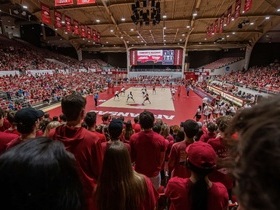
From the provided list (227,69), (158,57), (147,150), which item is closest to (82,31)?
(158,57)

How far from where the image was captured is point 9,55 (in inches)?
1048

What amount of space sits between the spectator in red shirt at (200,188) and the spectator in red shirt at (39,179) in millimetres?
1231

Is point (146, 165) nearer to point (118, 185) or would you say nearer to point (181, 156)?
point (181, 156)

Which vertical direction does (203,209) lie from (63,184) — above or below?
below

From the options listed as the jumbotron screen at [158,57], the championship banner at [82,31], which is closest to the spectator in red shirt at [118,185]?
the championship banner at [82,31]

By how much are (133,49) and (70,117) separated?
137ft

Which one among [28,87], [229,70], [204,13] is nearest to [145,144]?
[28,87]

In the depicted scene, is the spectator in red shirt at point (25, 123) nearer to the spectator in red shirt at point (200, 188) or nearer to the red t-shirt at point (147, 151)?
the red t-shirt at point (147, 151)

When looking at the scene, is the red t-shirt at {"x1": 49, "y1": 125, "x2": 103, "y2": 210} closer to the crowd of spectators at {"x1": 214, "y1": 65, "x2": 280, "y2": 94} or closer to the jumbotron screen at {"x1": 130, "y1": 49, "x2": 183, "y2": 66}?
the crowd of spectators at {"x1": 214, "y1": 65, "x2": 280, "y2": 94}

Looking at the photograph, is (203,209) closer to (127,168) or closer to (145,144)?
(127,168)

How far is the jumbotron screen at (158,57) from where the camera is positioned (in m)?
40.3

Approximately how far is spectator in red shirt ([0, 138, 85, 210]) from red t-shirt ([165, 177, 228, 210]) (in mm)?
1259

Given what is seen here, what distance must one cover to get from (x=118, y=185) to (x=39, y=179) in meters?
1.29

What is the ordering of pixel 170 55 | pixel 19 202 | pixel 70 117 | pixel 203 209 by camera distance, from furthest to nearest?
pixel 170 55, pixel 70 117, pixel 203 209, pixel 19 202
